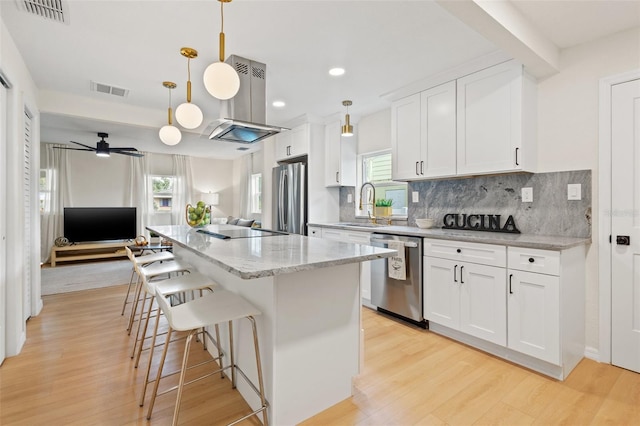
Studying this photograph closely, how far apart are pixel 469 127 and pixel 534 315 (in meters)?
1.60

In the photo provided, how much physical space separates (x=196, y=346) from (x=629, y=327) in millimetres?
3215

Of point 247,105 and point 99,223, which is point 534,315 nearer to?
point 247,105

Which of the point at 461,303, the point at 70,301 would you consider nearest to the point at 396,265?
the point at 461,303

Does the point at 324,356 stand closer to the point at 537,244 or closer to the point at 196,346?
the point at 196,346

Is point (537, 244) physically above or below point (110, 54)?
below

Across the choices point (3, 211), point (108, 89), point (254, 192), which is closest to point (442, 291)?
point (3, 211)

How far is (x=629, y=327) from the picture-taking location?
2146 mm

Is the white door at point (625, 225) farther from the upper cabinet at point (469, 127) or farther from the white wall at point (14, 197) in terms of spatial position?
A: the white wall at point (14, 197)

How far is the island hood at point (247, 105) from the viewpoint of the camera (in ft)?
8.73

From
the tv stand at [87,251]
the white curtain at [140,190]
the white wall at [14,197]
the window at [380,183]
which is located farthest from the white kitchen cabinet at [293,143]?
the white curtain at [140,190]

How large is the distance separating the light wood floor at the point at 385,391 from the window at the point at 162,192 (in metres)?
5.32

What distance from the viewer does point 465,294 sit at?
8.21ft

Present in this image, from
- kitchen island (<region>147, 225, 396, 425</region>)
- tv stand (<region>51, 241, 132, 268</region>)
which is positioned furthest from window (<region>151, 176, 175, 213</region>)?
kitchen island (<region>147, 225, 396, 425</region>)

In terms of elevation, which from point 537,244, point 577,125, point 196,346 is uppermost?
point 577,125
